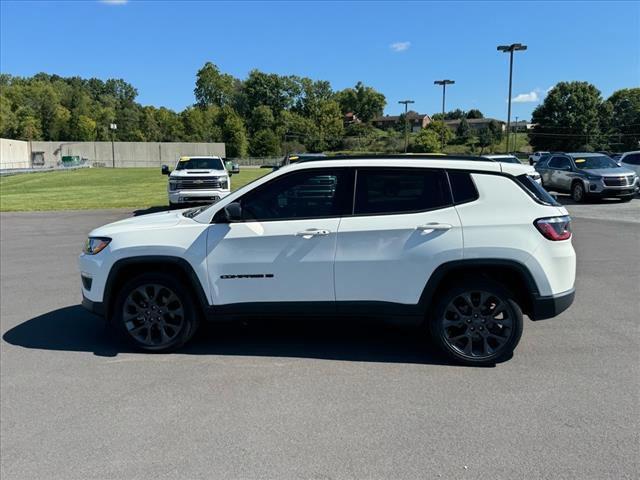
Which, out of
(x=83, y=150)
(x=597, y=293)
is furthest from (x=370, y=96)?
(x=597, y=293)

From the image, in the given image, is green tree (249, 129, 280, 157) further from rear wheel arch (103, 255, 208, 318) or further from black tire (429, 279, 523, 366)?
black tire (429, 279, 523, 366)

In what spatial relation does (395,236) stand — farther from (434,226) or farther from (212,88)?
(212,88)

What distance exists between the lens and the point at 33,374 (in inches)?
176

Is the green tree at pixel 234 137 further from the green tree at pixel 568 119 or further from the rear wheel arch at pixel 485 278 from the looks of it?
the rear wheel arch at pixel 485 278

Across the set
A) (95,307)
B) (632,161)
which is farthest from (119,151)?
(95,307)

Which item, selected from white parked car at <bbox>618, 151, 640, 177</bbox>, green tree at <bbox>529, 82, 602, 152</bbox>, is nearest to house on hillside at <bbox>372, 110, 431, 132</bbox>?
green tree at <bbox>529, 82, 602, 152</bbox>

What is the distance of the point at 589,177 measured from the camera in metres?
18.9

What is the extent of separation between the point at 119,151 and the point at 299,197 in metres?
95.9

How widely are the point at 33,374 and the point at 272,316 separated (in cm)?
211

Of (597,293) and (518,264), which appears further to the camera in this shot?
(597,293)

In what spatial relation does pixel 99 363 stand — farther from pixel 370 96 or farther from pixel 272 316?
pixel 370 96

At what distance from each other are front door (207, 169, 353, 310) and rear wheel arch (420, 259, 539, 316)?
0.87m

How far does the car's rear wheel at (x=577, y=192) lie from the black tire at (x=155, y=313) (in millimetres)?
18202

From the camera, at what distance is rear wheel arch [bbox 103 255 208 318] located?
4668 millimetres
